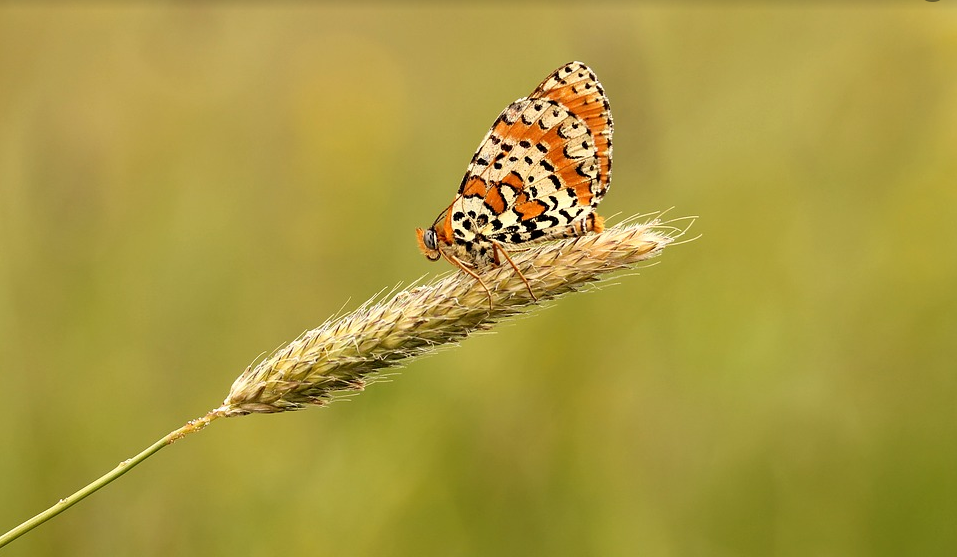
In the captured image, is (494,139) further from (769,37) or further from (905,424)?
(769,37)

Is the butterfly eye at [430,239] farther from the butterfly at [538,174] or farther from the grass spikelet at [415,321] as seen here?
the grass spikelet at [415,321]

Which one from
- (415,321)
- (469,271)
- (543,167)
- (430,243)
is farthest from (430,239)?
(415,321)

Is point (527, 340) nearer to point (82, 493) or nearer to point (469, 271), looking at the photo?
point (469, 271)

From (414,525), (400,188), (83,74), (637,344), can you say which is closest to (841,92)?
(637,344)

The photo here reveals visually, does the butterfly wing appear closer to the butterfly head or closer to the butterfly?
the butterfly

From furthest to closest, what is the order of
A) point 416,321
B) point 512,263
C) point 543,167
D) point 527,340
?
point 527,340, point 543,167, point 512,263, point 416,321

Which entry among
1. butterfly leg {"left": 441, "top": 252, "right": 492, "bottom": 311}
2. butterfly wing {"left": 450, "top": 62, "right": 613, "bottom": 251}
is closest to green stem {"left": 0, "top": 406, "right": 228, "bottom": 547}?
butterfly leg {"left": 441, "top": 252, "right": 492, "bottom": 311}
